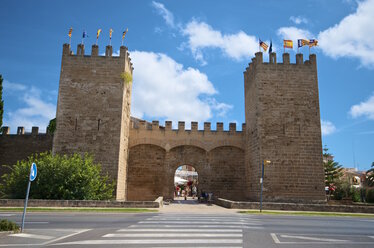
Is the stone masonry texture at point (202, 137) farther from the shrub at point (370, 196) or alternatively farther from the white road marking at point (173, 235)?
the shrub at point (370, 196)

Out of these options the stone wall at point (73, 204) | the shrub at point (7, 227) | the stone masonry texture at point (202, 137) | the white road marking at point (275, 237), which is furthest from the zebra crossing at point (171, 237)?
the stone masonry texture at point (202, 137)

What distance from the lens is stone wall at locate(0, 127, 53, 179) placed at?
76.0 feet

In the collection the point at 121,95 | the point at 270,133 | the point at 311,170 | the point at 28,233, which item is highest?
the point at 121,95

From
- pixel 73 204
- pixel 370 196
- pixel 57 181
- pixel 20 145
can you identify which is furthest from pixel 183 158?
pixel 370 196

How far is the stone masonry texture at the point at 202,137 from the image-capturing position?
747 inches

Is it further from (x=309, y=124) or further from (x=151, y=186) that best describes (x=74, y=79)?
(x=309, y=124)

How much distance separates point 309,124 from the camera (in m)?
19.6

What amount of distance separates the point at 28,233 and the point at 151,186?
1484 centimetres

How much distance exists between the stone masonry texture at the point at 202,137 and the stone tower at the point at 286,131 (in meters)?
0.06

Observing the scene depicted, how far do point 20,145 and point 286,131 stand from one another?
1928 cm

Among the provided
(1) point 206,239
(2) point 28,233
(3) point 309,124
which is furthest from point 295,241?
(3) point 309,124

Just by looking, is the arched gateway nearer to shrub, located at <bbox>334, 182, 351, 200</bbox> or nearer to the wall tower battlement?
the wall tower battlement

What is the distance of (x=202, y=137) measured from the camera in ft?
73.3

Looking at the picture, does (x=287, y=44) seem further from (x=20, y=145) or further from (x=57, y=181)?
(x=20, y=145)
